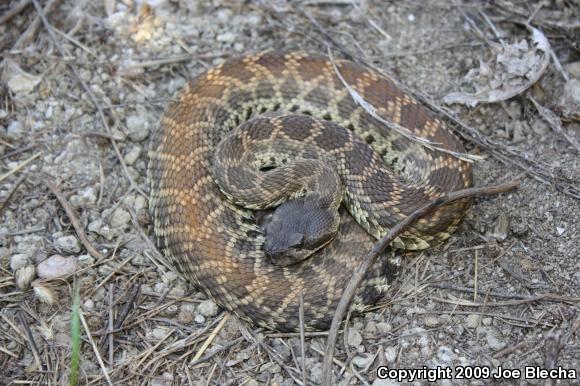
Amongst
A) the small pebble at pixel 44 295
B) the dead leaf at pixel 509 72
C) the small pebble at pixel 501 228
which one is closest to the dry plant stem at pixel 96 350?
the small pebble at pixel 44 295

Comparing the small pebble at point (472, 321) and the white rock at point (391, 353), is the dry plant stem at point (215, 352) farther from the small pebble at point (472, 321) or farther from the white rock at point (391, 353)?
the small pebble at point (472, 321)

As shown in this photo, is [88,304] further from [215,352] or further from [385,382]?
[385,382]

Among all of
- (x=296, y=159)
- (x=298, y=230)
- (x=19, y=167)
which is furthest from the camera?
(x=296, y=159)

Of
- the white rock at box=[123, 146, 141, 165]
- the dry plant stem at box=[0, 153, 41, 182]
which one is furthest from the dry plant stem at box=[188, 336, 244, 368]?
the dry plant stem at box=[0, 153, 41, 182]

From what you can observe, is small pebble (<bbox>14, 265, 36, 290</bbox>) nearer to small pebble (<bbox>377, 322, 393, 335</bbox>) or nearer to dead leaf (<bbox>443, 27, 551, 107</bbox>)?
small pebble (<bbox>377, 322, 393, 335</bbox>)

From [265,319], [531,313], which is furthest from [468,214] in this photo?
[265,319]

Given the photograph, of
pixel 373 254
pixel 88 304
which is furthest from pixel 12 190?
pixel 373 254
